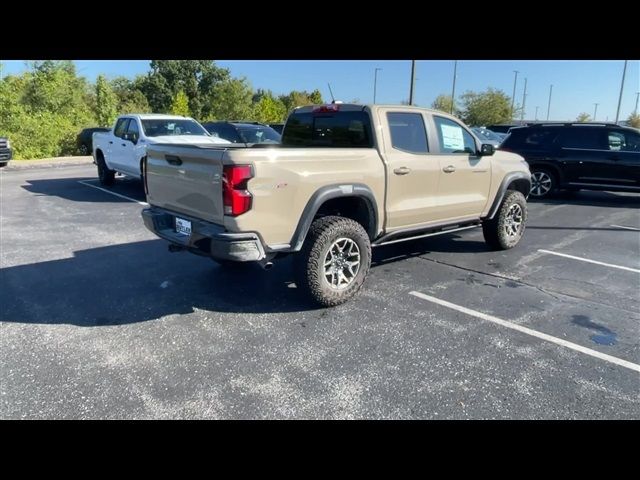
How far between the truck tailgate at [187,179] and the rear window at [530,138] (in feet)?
31.2

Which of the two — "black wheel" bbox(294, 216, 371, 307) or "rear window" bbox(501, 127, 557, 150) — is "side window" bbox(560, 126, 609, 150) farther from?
"black wheel" bbox(294, 216, 371, 307)

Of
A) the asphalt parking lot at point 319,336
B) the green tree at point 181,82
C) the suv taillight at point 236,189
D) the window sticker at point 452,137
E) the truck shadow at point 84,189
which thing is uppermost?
the green tree at point 181,82

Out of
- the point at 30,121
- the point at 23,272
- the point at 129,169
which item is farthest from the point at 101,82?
the point at 23,272

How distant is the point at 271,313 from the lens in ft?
13.4

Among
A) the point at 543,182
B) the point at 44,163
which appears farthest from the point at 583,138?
the point at 44,163

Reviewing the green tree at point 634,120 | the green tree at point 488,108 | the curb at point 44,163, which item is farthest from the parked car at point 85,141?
the green tree at point 634,120

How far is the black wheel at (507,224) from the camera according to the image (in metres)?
6.05

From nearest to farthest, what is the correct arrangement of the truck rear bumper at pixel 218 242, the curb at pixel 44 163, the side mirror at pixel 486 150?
the truck rear bumper at pixel 218 242, the side mirror at pixel 486 150, the curb at pixel 44 163

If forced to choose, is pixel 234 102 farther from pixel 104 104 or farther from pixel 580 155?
pixel 580 155

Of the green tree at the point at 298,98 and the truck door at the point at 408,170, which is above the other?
the green tree at the point at 298,98

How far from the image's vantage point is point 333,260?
4195mm

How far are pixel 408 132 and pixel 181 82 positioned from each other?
50423mm

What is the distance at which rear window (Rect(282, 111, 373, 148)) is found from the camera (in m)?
4.58

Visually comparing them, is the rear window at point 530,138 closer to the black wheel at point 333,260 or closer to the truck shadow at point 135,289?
the truck shadow at point 135,289
